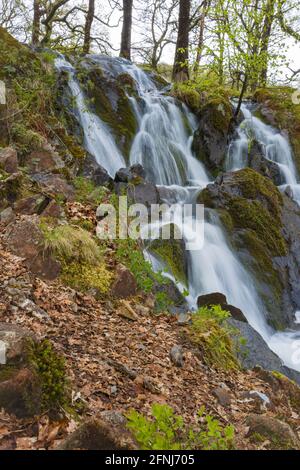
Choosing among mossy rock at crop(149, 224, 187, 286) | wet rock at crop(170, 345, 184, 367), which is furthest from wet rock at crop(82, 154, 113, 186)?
wet rock at crop(170, 345, 184, 367)

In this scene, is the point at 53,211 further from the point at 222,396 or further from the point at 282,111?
the point at 282,111

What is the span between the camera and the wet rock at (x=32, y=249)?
185 inches

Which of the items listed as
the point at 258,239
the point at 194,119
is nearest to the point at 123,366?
the point at 258,239

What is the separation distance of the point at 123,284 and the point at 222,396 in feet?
6.05

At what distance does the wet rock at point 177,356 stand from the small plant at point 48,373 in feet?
4.51

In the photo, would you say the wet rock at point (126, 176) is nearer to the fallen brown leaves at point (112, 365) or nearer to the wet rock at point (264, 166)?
the fallen brown leaves at point (112, 365)

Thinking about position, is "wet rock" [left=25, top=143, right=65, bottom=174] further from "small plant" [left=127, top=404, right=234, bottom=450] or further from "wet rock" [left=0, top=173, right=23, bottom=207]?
A: "small plant" [left=127, top=404, right=234, bottom=450]

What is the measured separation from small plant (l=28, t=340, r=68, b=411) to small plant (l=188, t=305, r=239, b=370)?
6.34 ft

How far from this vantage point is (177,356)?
4.25 m

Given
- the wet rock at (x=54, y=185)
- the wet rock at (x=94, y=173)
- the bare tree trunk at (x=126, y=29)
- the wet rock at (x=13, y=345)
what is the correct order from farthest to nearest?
the bare tree trunk at (x=126, y=29) < the wet rock at (x=94, y=173) < the wet rock at (x=54, y=185) < the wet rock at (x=13, y=345)

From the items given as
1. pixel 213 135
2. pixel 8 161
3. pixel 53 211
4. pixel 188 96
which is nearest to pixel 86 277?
pixel 53 211

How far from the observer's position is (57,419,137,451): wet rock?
2414 millimetres

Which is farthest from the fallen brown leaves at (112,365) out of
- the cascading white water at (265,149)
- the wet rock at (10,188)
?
the cascading white water at (265,149)

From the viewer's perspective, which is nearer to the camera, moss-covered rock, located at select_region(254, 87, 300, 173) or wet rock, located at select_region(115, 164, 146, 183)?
wet rock, located at select_region(115, 164, 146, 183)
